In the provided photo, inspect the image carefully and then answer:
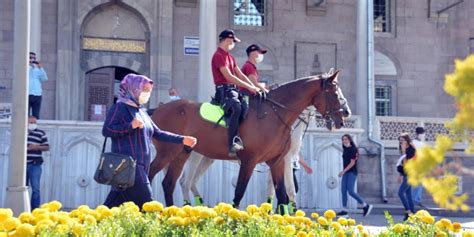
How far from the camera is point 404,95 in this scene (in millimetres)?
27000

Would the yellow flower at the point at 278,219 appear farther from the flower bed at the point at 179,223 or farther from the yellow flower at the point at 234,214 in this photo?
the yellow flower at the point at 234,214

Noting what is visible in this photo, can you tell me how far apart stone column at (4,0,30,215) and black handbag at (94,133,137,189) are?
2.73 meters

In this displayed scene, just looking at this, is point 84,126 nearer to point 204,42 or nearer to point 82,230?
point 204,42

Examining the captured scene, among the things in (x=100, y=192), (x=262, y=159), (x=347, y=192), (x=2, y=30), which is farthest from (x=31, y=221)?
(x=2, y=30)

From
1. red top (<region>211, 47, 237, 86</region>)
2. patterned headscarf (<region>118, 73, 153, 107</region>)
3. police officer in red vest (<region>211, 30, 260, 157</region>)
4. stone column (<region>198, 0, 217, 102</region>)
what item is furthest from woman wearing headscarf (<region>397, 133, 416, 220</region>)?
patterned headscarf (<region>118, 73, 153, 107</region>)

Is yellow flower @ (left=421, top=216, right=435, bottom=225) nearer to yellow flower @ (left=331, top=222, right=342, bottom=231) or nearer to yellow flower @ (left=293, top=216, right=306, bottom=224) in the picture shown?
yellow flower @ (left=331, top=222, right=342, bottom=231)

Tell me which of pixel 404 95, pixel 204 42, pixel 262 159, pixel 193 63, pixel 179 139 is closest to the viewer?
pixel 179 139

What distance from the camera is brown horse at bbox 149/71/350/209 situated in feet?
34.5

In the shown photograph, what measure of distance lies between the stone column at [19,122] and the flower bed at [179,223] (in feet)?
11.9

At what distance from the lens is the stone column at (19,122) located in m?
9.67

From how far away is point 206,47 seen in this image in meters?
21.7

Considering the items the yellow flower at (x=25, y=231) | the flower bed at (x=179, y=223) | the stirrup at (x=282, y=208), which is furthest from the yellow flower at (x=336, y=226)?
the stirrup at (x=282, y=208)

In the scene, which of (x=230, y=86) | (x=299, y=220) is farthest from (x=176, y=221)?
(x=230, y=86)

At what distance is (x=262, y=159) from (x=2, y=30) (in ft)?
49.8
